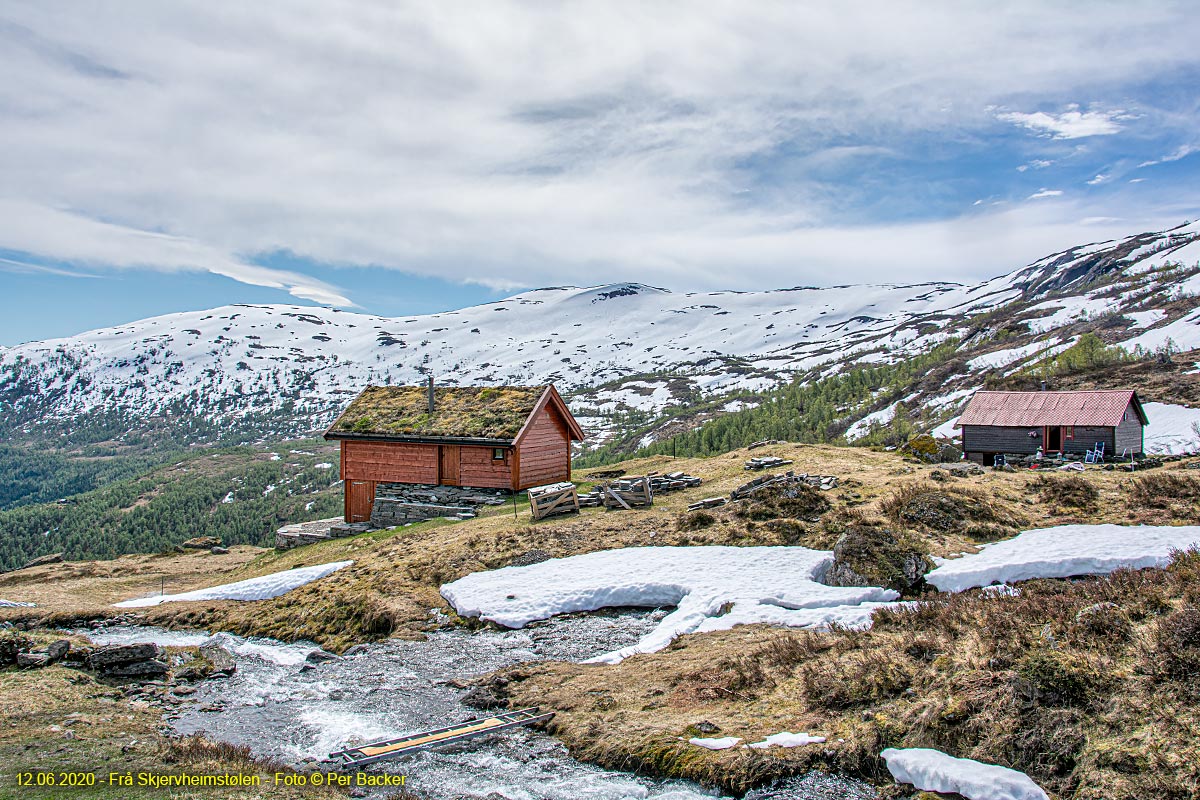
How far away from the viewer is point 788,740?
8.62 metres

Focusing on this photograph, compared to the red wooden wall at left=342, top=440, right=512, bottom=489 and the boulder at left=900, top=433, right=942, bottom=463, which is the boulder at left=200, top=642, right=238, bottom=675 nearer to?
the red wooden wall at left=342, top=440, right=512, bottom=489

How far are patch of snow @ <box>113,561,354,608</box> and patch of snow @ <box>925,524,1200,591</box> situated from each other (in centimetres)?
1975

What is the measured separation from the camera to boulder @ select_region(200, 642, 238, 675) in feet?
48.8

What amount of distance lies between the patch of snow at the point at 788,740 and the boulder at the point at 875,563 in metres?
8.14

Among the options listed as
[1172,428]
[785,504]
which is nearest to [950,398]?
[1172,428]

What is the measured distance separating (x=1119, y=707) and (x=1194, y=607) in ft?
7.12

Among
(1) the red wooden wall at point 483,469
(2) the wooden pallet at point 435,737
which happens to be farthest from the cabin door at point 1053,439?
(2) the wooden pallet at point 435,737

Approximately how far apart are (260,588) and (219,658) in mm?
7211

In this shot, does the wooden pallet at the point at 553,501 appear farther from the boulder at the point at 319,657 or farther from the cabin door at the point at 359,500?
the cabin door at the point at 359,500

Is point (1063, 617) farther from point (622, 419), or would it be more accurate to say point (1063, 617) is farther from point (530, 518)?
point (622, 419)

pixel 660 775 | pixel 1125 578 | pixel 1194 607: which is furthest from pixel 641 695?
pixel 1125 578

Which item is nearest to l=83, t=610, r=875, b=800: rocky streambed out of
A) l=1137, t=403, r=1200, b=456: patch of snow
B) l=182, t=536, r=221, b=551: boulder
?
l=182, t=536, r=221, b=551: boulder

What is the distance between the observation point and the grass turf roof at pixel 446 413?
115 feet

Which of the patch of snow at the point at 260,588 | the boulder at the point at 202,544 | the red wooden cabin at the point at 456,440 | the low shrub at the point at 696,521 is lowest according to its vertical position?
the boulder at the point at 202,544
